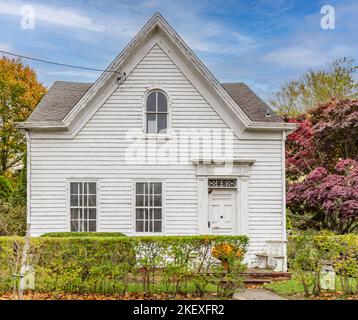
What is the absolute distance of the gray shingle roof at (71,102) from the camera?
16281mm

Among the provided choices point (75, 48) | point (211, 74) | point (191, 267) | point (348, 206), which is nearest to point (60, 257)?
point (191, 267)

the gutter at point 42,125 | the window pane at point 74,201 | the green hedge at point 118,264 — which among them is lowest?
the green hedge at point 118,264

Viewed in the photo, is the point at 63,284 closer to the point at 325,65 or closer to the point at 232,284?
the point at 232,284

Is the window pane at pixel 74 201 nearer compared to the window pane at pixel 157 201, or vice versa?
the window pane at pixel 74 201

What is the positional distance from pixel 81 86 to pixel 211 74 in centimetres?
672

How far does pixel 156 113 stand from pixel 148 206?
9.88 feet

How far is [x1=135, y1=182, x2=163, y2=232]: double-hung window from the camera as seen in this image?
51.3 feet

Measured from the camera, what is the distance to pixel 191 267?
1141cm

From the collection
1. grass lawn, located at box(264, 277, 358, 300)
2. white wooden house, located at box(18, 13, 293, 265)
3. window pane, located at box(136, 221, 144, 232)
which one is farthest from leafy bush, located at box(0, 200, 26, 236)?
grass lawn, located at box(264, 277, 358, 300)

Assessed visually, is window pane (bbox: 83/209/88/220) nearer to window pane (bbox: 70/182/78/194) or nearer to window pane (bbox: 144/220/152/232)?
window pane (bbox: 70/182/78/194)

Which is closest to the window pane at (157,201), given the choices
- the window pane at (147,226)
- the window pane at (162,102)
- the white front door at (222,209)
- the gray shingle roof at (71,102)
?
the window pane at (147,226)

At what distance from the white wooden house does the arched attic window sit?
33 millimetres

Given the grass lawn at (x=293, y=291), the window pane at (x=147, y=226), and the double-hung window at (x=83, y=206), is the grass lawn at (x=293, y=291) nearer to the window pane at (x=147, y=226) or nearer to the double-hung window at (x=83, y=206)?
the window pane at (x=147, y=226)

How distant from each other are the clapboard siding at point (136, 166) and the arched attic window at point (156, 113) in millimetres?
234
